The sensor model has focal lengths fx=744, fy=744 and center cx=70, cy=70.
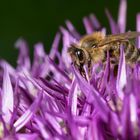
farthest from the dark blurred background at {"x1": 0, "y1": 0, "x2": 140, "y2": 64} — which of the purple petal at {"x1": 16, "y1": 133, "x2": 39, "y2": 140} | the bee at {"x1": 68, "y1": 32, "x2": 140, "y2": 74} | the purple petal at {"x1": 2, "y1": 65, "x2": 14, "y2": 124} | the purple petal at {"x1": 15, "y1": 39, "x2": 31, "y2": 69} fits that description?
the purple petal at {"x1": 16, "y1": 133, "x2": 39, "y2": 140}

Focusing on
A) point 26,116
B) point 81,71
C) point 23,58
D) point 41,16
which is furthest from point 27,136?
point 41,16

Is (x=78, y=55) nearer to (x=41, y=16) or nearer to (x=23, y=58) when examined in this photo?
(x=23, y=58)

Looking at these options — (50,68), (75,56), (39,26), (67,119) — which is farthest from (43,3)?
(67,119)

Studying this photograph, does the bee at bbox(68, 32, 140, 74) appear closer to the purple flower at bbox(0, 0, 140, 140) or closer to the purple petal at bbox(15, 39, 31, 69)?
the purple flower at bbox(0, 0, 140, 140)

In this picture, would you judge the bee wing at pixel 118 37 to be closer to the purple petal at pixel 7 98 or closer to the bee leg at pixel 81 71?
the bee leg at pixel 81 71

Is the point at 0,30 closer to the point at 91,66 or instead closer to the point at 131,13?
the point at 131,13

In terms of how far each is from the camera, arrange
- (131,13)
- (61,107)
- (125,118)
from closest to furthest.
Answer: (125,118) → (61,107) → (131,13)
